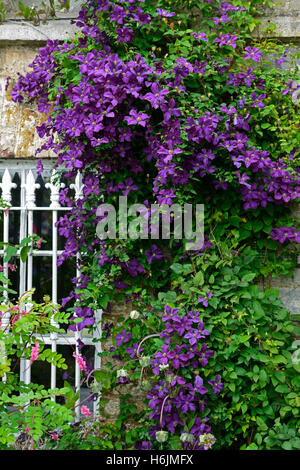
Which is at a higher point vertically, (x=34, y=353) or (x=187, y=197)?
(x=187, y=197)

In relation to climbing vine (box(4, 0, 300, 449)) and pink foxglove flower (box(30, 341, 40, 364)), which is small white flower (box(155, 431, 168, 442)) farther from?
pink foxglove flower (box(30, 341, 40, 364))

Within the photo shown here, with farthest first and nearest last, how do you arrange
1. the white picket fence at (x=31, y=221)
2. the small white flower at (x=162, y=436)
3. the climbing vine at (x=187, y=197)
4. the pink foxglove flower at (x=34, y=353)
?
the white picket fence at (x=31, y=221)
the climbing vine at (x=187, y=197)
the small white flower at (x=162, y=436)
the pink foxglove flower at (x=34, y=353)

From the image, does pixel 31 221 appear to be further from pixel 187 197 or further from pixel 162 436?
pixel 162 436

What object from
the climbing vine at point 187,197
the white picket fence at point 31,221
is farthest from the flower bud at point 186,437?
the white picket fence at point 31,221

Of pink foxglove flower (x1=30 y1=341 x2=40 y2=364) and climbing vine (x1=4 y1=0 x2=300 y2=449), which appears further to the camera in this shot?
climbing vine (x1=4 y1=0 x2=300 y2=449)

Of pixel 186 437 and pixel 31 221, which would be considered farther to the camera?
pixel 31 221

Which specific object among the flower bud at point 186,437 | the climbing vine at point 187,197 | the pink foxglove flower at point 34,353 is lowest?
the flower bud at point 186,437

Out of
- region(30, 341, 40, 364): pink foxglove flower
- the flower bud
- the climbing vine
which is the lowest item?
the flower bud

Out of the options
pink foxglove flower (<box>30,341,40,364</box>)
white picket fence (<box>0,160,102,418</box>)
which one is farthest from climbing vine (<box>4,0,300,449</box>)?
pink foxglove flower (<box>30,341,40,364</box>)

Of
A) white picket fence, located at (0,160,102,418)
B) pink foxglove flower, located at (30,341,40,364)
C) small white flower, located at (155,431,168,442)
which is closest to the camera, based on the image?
pink foxglove flower, located at (30,341,40,364)

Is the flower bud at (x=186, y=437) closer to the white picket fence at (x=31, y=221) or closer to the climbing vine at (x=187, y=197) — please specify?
the climbing vine at (x=187, y=197)

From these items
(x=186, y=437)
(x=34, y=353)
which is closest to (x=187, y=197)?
(x=34, y=353)

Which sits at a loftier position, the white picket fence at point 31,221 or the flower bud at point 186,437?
the white picket fence at point 31,221

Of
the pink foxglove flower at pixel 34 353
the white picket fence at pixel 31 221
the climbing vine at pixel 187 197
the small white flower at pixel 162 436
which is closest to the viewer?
the pink foxglove flower at pixel 34 353
